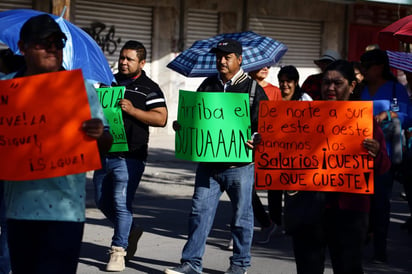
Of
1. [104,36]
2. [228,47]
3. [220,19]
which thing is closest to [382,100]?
[228,47]

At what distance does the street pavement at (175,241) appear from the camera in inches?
288

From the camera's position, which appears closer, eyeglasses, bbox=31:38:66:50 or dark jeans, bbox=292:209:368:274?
eyeglasses, bbox=31:38:66:50

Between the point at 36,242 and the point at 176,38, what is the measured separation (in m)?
15.4

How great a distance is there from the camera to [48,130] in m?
4.20

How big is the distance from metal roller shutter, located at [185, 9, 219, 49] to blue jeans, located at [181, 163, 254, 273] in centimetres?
1329

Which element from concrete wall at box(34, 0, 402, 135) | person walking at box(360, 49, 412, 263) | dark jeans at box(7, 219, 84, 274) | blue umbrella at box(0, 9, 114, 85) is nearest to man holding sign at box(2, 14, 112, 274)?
dark jeans at box(7, 219, 84, 274)

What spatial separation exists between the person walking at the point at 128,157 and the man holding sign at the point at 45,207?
2738 mm

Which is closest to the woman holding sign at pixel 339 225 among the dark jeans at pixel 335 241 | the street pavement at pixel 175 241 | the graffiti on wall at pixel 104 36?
the dark jeans at pixel 335 241

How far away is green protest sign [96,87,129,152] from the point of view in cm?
695

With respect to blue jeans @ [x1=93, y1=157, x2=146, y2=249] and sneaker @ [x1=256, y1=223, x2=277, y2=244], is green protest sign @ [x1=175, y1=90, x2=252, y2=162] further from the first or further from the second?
sneaker @ [x1=256, y1=223, x2=277, y2=244]

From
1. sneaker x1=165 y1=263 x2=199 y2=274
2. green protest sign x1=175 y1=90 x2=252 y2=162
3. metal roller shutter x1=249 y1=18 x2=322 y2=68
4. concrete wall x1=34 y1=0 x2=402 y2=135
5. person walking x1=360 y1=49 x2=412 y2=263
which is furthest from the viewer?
metal roller shutter x1=249 y1=18 x2=322 y2=68

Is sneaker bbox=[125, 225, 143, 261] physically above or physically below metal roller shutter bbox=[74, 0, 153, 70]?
below

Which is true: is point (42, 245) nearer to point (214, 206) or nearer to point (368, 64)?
point (214, 206)

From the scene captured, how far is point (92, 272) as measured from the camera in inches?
271
